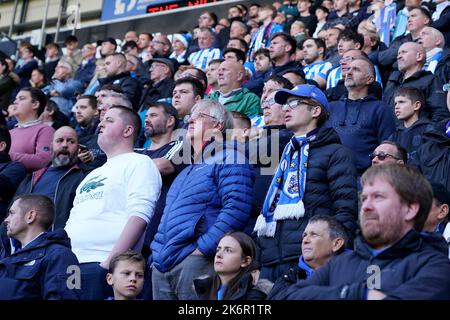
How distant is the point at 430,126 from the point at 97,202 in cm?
277

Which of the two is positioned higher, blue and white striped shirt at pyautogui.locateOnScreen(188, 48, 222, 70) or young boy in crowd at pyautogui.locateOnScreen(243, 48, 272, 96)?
blue and white striped shirt at pyautogui.locateOnScreen(188, 48, 222, 70)

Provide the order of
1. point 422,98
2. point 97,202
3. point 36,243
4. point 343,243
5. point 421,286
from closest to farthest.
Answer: point 421,286, point 343,243, point 36,243, point 97,202, point 422,98

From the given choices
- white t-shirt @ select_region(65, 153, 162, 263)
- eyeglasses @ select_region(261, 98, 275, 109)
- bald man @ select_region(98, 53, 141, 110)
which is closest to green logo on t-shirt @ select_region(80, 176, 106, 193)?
white t-shirt @ select_region(65, 153, 162, 263)

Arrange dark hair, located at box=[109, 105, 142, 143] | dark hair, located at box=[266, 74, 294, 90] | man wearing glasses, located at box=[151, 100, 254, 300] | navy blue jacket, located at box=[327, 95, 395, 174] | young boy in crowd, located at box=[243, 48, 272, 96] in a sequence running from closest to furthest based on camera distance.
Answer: man wearing glasses, located at box=[151, 100, 254, 300] < dark hair, located at box=[109, 105, 142, 143] < navy blue jacket, located at box=[327, 95, 395, 174] < dark hair, located at box=[266, 74, 294, 90] < young boy in crowd, located at box=[243, 48, 272, 96]

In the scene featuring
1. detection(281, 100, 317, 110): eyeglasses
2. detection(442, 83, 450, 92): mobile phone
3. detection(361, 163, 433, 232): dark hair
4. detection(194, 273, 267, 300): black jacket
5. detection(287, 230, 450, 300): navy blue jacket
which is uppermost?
detection(442, 83, 450, 92): mobile phone

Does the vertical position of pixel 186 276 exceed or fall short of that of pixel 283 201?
it falls short

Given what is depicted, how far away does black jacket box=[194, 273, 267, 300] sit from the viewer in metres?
4.66

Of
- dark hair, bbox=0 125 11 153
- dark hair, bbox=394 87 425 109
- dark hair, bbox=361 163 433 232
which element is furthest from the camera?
dark hair, bbox=0 125 11 153

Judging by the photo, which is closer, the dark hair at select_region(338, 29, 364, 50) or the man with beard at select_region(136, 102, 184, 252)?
the man with beard at select_region(136, 102, 184, 252)

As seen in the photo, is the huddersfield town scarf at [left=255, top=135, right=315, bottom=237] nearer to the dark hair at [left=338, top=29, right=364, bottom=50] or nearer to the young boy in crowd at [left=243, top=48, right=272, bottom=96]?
the young boy in crowd at [left=243, top=48, right=272, bottom=96]

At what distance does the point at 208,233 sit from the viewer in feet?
17.1

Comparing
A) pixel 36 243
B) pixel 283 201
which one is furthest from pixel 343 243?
pixel 36 243

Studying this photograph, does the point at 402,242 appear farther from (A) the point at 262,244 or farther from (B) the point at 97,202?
(B) the point at 97,202

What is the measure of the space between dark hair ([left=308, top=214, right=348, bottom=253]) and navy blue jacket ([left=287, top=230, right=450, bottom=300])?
97cm
